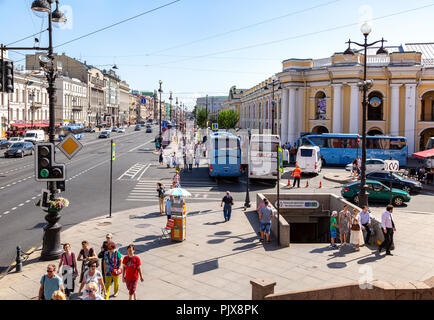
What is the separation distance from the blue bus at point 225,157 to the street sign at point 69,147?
60.3ft

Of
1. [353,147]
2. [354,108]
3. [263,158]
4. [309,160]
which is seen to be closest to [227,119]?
[354,108]

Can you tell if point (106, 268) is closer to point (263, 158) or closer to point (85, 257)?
point (85, 257)

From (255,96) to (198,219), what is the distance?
69014mm

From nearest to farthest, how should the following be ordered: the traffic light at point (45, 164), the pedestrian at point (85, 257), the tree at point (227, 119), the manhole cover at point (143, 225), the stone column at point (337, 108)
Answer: the pedestrian at point (85, 257)
the traffic light at point (45, 164)
the manhole cover at point (143, 225)
the stone column at point (337, 108)
the tree at point (227, 119)

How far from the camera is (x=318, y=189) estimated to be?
2886 centimetres

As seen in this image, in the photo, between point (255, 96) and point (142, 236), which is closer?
point (142, 236)

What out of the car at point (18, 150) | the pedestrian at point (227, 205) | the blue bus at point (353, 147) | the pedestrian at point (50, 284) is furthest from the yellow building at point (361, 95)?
Answer: the pedestrian at point (50, 284)

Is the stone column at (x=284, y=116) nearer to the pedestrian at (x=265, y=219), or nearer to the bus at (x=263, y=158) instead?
the bus at (x=263, y=158)

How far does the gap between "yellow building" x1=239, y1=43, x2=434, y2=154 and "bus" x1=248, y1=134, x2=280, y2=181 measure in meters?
18.2

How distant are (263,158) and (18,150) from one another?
2911 cm

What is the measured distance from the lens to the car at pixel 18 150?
4506cm
